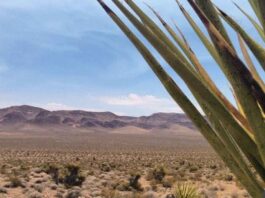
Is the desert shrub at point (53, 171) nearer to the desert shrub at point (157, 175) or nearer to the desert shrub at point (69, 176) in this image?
the desert shrub at point (69, 176)

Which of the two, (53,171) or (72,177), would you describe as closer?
(72,177)

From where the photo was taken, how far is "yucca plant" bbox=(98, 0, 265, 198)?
44.1 inches

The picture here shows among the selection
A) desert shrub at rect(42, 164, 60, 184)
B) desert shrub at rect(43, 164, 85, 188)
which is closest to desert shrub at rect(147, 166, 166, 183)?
desert shrub at rect(43, 164, 85, 188)

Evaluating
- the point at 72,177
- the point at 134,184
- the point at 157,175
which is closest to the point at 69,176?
the point at 72,177

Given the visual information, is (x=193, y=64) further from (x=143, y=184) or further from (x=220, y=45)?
(x=143, y=184)

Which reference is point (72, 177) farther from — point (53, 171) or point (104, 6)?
point (104, 6)

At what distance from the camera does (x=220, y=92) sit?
1454 millimetres

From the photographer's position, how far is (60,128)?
172125 mm

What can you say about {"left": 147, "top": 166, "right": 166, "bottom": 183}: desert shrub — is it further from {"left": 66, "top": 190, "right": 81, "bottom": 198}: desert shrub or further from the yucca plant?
the yucca plant

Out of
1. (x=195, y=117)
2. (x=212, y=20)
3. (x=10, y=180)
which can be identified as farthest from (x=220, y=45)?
(x=10, y=180)

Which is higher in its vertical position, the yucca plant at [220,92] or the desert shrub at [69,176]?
the yucca plant at [220,92]

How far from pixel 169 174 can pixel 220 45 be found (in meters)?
26.8

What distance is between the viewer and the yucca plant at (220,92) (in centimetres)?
112

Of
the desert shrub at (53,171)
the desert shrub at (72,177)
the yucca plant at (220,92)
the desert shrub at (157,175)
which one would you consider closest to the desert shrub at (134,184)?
the desert shrub at (72,177)
